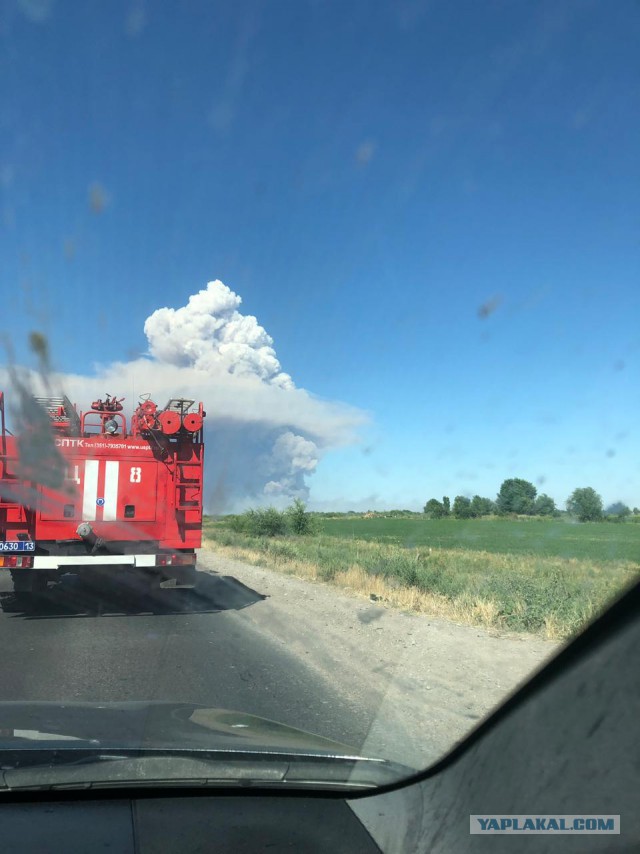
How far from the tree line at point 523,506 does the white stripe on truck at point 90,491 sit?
7.67 m

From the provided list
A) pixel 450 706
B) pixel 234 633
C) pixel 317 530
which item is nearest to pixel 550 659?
pixel 450 706

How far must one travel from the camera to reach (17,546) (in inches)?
438

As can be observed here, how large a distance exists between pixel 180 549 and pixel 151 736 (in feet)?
28.9

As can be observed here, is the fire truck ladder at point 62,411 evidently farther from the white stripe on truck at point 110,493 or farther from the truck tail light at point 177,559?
the truck tail light at point 177,559

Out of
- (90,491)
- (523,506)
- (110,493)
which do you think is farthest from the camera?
(523,506)

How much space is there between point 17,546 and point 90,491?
4.46ft

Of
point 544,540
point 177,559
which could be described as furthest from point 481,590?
point 544,540

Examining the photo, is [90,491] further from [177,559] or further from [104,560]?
[177,559]

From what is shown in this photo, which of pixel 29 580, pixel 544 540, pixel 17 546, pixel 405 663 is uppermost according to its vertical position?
pixel 17 546

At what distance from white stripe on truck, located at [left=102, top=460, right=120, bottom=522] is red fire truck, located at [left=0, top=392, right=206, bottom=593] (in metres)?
0.02

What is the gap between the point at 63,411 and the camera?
41.4 feet
